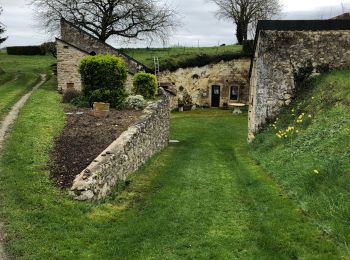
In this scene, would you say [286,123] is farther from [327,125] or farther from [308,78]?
[327,125]

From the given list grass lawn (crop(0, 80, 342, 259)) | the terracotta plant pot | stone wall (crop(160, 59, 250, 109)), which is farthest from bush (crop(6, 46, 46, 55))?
grass lawn (crop(0, 80, 342, 259))

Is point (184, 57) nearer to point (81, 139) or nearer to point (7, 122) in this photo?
point (7, 122)

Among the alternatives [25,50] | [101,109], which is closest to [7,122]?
[101,109]

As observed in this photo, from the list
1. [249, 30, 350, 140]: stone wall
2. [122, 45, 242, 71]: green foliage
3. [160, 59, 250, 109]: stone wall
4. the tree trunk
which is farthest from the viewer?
the tree trunk

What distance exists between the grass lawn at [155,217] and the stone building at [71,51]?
16.2m

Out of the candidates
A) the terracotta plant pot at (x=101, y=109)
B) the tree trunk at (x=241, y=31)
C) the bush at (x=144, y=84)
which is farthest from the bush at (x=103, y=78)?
the tree trunk at (x=241, y=31)

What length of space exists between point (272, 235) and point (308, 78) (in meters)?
11.8

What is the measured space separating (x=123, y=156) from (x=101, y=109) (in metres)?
6.49

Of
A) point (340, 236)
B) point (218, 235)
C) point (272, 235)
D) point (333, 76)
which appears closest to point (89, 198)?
point (218, 235)

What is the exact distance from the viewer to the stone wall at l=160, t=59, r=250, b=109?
37.8 meters

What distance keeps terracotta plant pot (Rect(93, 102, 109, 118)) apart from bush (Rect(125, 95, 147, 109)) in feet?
5.56

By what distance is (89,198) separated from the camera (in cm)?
972

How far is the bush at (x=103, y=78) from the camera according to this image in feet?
66.5

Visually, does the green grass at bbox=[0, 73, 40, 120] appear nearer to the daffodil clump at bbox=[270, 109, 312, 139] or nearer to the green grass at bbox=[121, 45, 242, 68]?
the green grass at bbox=[121, 45, 242, 68]
